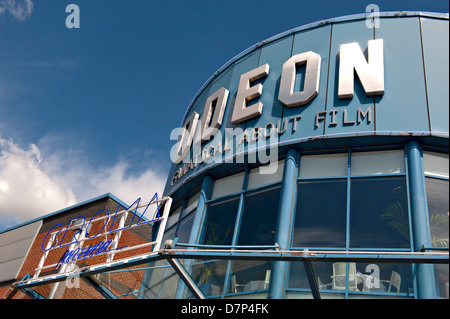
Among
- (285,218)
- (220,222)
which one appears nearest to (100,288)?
(220,222)

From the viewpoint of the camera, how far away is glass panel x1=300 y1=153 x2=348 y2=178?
11.4 metres

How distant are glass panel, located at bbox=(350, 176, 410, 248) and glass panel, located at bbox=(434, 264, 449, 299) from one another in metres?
0.90

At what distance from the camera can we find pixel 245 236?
37.2 ft

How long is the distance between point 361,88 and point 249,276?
18.0ft

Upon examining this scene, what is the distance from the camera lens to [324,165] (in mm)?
11570

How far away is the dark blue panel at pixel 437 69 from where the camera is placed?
10.6 meters

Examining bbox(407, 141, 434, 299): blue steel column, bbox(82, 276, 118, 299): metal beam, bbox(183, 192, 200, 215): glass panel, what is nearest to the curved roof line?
bbox(407, 141, 434, 299): blue steel column

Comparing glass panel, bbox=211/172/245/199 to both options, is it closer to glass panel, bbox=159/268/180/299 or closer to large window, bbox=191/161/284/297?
large window, bbox=191/161/284/297

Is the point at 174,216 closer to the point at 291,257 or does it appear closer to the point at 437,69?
the point at 291,257

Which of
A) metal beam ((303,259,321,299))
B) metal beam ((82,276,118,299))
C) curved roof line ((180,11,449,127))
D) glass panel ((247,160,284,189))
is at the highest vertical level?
curved roof line ((180,11,449,127))

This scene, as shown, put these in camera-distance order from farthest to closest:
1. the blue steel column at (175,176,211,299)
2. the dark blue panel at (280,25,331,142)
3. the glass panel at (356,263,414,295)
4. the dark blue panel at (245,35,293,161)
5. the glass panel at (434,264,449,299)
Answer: the blue steel column at (175,176,211,299) → the dark blue panel at (245,35,293,161) → the dark blue panel at (280,25,331,142) → the glass panel at (356,263,414,295) → the glass panel at (434,264,449,299)

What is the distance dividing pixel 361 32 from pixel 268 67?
9.20 ft

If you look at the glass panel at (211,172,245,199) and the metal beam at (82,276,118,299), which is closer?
the metal beam at (82,276,118,299)

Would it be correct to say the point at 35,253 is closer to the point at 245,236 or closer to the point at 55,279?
the point at 55,279
